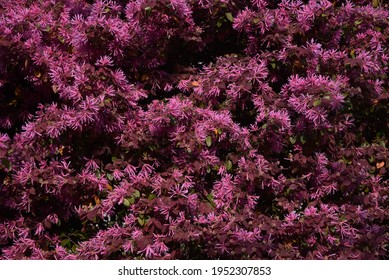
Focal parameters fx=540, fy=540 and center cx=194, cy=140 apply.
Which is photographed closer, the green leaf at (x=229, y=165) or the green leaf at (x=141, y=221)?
the green leaf at (x=141, y=221)

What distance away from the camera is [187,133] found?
2814 millimetres

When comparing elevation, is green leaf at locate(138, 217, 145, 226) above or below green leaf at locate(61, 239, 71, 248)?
above

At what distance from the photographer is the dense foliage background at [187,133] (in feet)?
9.22

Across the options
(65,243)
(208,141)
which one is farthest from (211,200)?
(65,243)

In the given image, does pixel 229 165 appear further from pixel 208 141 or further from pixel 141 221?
pixel 141 221

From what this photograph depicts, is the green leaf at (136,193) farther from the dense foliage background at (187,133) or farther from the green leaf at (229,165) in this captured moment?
the green leaf at (229,165)

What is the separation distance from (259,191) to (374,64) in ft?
3.17

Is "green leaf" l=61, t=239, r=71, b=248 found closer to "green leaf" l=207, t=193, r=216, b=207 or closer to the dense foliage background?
the dense foliage background

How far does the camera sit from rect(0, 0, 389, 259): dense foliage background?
2811 millimetres

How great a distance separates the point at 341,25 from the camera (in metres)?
3.21

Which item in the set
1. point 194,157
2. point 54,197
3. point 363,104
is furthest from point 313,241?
point 54,197

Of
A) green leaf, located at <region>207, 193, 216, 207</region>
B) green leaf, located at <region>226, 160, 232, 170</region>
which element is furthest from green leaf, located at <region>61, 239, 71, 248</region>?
green leaf, located at <region>226, 160, 232, 170</region>

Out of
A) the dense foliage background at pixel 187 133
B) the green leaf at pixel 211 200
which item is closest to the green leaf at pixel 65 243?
the dense foliage background at pixel 187 133

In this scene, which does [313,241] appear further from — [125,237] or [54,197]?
[54,197]
